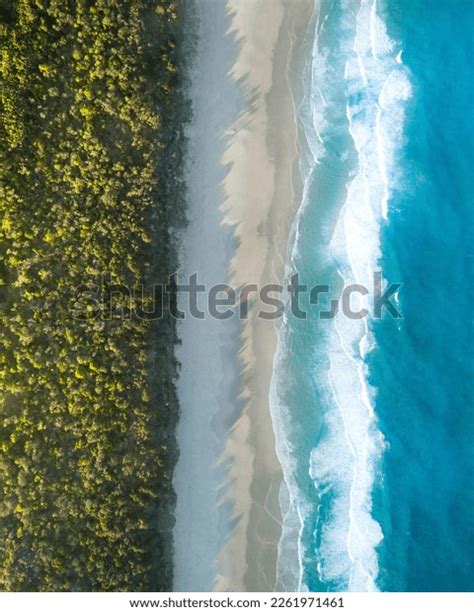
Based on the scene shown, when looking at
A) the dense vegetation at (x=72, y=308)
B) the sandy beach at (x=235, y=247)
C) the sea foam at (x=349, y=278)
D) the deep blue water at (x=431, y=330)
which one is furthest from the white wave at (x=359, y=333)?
the dense vegetation at (x=72, y=308)

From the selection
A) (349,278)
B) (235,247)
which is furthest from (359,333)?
(235,247)

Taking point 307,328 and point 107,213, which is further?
point 307,328

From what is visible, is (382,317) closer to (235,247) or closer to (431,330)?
(431,330)

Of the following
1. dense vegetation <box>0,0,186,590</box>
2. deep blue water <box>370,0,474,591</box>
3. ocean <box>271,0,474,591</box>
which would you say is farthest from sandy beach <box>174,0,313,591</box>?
deep blue water <box>370,0,474,591</box>

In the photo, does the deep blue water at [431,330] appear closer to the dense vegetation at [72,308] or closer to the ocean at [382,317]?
the ocean at [382,317]

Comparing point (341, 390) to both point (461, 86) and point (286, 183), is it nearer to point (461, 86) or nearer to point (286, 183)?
point (286, 183)

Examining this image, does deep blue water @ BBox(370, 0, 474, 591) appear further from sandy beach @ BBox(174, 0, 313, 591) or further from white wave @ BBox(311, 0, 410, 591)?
sandy beach @ BBox(174, 0, 313, 591)

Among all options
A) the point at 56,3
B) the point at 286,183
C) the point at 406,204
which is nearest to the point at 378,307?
the point at 406,204
